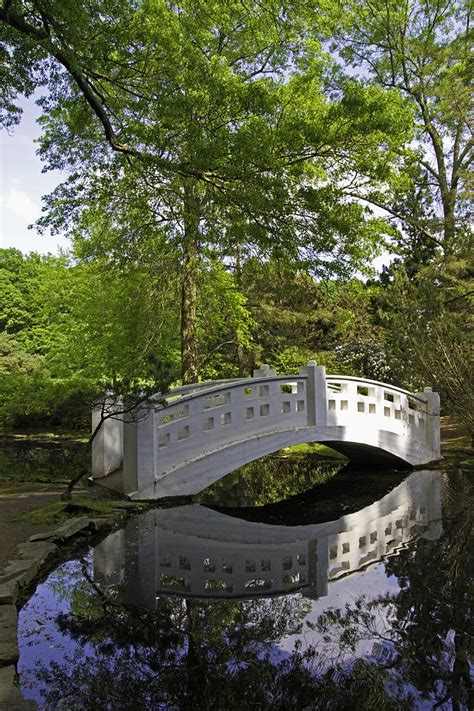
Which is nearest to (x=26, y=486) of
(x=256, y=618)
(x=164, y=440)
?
(x=164, y=440)

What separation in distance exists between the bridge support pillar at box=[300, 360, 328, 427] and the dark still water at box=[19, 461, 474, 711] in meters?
2.34

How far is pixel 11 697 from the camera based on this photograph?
2619 mm

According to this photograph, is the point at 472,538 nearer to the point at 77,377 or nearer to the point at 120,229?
the point at 120,229

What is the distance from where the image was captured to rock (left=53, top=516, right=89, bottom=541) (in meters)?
5.37

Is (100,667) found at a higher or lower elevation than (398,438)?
lower

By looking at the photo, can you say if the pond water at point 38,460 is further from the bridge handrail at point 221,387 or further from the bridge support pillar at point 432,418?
the bridge support pillar at point 432,418

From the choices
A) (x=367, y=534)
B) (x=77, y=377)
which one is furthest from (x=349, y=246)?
(x=77, y=377)

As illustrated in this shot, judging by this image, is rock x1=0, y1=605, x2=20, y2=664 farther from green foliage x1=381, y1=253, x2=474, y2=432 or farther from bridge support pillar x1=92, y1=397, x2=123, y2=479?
green foliage x1=381, y1=253, x2=474, y2=432

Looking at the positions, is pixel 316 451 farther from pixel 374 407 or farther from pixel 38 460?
pixel 38 460

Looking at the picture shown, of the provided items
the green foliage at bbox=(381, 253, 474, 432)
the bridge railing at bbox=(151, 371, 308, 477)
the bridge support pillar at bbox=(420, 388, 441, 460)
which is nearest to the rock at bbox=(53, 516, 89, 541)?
the bridge railing at bbox=(151, 371, 308, 477)

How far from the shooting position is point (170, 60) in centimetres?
852

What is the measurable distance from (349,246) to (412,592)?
660 centimetres

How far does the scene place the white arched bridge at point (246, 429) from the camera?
24.0 feet

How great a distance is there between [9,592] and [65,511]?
2.54 meters
